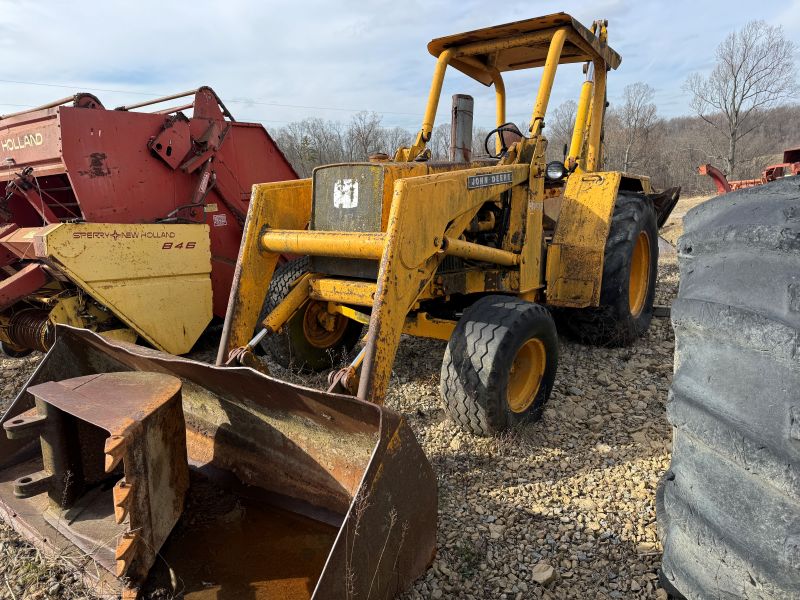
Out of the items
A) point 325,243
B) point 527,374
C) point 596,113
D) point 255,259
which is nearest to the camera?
point 325,243

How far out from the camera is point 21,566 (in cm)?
237

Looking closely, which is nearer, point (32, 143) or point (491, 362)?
point (491, 362)

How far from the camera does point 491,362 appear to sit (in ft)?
10.2

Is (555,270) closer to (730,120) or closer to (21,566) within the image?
(21,566)

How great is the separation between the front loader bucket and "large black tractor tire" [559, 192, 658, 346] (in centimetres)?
294

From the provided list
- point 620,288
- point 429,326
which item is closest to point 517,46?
point 620,288

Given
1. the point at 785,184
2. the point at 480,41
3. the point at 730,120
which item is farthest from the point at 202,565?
the point at 730,120

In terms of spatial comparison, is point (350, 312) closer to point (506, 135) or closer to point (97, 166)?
point (506, 135)

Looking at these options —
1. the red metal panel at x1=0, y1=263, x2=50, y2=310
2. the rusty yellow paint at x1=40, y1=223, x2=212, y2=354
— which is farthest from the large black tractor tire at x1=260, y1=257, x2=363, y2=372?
the red metal panel at x1=0, y1=263, x2=50, y2=310

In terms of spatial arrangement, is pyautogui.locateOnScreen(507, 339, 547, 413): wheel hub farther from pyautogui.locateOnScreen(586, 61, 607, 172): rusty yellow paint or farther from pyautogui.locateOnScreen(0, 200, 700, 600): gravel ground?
pyautogui.locateOnScreen(586, 61, 607, 172): rusty yellow paint

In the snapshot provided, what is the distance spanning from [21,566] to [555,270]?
3723mm

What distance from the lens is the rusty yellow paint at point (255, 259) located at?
3.37 m

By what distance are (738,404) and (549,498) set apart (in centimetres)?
173

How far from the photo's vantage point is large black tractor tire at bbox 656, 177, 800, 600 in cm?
115
